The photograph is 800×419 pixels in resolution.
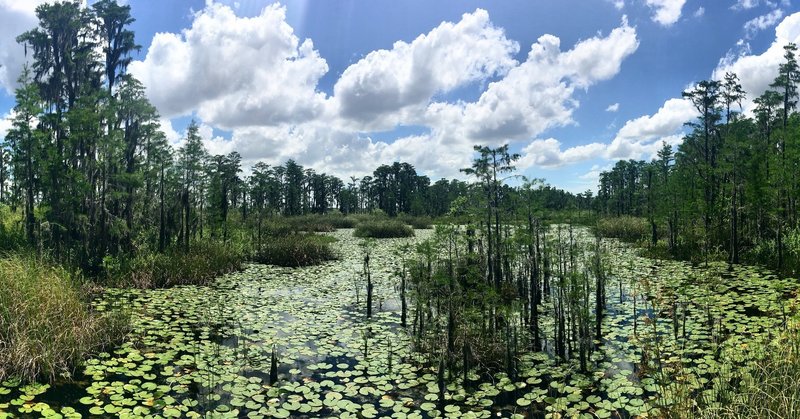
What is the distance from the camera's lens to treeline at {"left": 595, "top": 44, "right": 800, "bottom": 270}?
1377 cm

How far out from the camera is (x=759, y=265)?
13594 mm

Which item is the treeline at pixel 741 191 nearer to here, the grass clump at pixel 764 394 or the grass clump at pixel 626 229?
the grass clump at pixel 626 229

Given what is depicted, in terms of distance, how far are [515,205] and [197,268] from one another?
32.8 ft

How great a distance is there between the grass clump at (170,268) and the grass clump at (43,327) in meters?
4.21

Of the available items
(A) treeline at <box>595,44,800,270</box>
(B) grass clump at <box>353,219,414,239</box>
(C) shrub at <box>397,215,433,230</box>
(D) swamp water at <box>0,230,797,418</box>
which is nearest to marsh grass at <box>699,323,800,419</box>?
(D) swamp water at <box>0,230,797,418</box>

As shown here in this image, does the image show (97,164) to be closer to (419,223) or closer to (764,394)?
(764,394)

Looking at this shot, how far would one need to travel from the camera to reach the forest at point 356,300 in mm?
5285

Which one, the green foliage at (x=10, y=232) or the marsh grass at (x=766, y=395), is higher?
the green foliage at (x=10, y=232)

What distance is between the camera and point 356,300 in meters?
11.2

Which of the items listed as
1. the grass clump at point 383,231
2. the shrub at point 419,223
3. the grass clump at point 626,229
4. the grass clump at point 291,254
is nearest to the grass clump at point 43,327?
the grass clump at point 291,254

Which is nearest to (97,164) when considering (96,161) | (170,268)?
(96,161)

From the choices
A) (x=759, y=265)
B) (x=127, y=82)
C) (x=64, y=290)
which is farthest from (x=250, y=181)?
(x=759, y=265)

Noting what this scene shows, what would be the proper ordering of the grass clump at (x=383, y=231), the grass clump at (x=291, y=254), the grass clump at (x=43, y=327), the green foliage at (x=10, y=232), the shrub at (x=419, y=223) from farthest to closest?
the shrub at (x=419, y=223) < the grass clump at (x=383, y=231) < the grass clump at (x=291, y=254) < the green foliage at (x=10, y=232) < the grass clump at (x=43, y=327)

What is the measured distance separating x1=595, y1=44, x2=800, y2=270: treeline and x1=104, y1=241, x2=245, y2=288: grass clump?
16.6m
